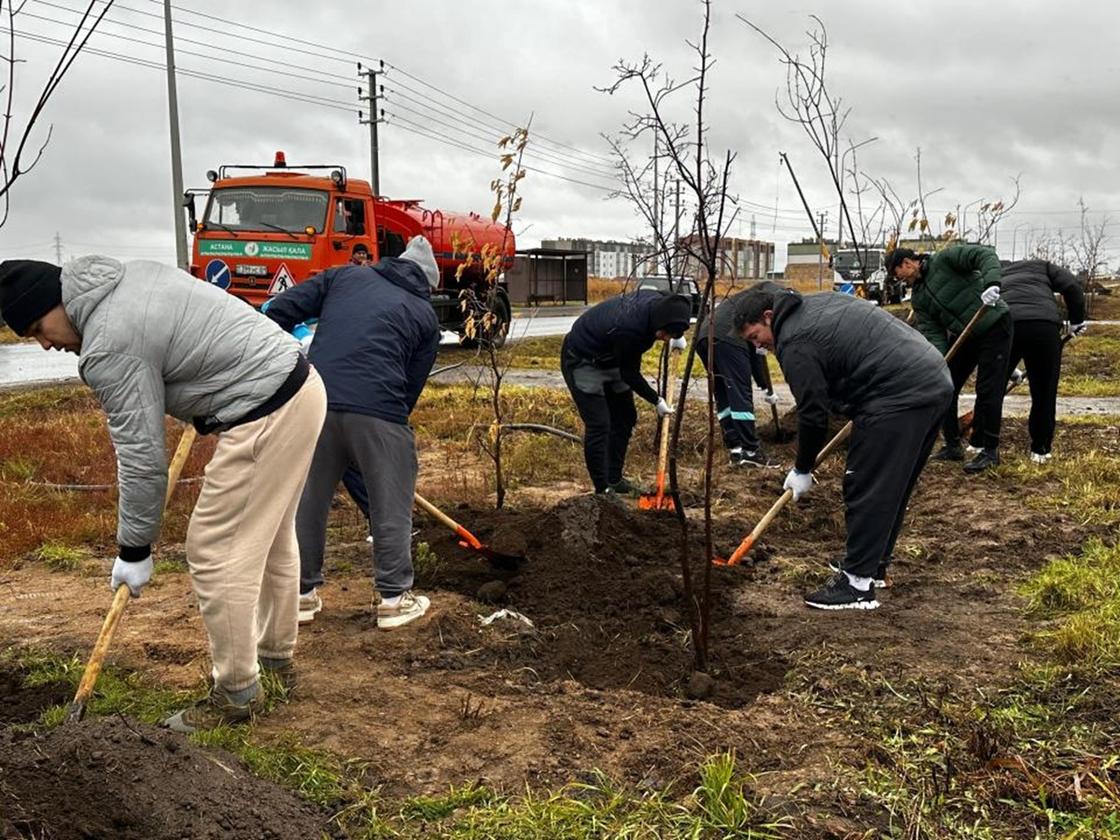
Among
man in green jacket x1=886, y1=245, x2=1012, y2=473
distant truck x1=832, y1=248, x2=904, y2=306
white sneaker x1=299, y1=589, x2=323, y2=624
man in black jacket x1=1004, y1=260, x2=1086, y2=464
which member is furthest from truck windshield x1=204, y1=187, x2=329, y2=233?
white sneaker x1=299, y1=589, x2=323, y2=624

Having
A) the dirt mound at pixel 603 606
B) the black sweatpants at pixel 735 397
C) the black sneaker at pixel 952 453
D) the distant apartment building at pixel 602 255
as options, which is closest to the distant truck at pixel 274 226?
the black sweatpants at pixel 735 397

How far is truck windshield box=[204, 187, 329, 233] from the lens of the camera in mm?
13820

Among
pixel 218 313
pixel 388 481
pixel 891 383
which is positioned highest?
pixel 218 313

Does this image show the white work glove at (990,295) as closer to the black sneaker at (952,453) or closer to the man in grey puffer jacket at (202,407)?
Result: the black sneaker at (952,453)

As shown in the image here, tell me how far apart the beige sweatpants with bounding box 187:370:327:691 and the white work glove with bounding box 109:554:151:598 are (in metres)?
0.14

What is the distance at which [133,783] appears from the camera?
2553 mm

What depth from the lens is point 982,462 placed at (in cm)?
730

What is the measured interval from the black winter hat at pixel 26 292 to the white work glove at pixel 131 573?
785 millimetres

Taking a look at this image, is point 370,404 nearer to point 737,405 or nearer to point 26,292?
point 26,292

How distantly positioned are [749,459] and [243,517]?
5.41 meters

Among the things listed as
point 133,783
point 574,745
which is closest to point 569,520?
point 574,745

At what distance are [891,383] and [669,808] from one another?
2.35 metres

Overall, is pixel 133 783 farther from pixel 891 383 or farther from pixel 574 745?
pixel 891 383

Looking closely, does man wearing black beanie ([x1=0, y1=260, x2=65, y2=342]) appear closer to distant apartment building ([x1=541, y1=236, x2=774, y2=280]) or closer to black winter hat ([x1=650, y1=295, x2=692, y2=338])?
distant apartment building ([x1=541, y1=236, x2=774, y2=280])
